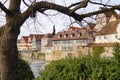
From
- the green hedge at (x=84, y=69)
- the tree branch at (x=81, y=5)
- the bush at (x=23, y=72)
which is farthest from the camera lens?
the bush at (x=23, y=72)

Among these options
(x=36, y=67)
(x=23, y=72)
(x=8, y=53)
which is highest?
(x=8, y=53)

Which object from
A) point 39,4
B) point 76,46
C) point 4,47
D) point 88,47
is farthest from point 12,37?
point 76,46

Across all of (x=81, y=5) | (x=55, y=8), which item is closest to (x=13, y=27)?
(x=55, y=8)

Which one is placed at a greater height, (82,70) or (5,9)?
(5,9)

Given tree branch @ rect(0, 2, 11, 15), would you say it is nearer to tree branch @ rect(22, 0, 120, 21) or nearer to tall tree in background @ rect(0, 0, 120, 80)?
tall tree in background @ rect(0, 0, 120, 80)

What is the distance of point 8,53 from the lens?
7.13m

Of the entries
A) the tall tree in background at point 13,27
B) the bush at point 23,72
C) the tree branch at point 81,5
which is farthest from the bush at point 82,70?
the bush at point 23,72

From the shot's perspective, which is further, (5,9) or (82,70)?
(82,70)

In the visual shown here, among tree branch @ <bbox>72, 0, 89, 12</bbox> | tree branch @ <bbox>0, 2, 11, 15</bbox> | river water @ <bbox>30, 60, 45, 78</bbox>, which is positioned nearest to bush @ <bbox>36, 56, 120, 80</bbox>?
tree branch @ <bbox>72, 0, 89, 12</bbox>

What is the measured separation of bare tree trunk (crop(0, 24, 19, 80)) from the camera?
23.4 ft

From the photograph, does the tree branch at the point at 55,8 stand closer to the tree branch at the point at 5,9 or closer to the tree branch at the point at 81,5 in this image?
the tree branch at the point at 81,5

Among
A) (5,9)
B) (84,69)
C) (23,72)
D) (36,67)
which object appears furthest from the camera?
(36,67)

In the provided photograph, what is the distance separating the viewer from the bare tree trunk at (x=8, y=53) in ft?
23.4

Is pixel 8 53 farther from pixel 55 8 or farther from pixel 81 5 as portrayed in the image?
pixel 81 5
